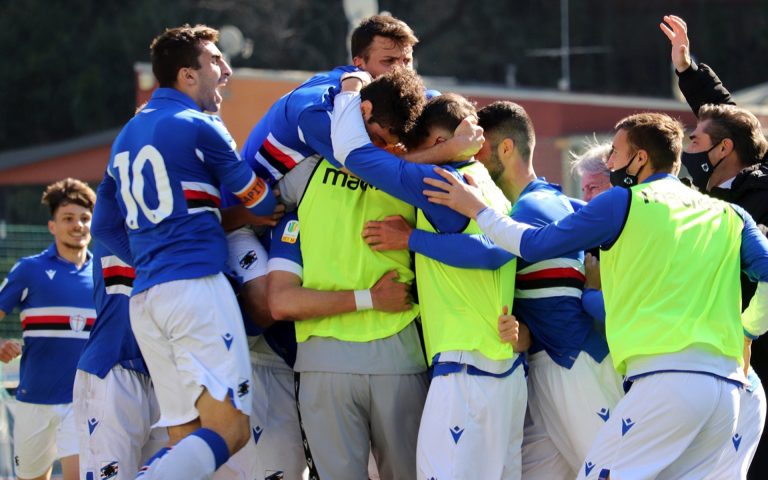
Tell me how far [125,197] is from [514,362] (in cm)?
200

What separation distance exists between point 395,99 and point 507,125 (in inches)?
22.7

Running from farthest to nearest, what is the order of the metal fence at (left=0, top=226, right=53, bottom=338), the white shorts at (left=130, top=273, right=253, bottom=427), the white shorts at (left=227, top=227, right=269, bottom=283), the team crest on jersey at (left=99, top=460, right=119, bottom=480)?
the metal fence at (left=0, top=226, right=53, bottom=338) → the team crest on jersey at (left=99, top=460, right=119, bottom=480) → the white shorts at (left=227, top=227, right=269, bottom=283) → the white shorts at (left=130, top=273, right=253, bottom=427)

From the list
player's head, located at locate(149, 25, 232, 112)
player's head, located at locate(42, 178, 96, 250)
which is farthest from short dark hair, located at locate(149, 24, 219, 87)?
player's head, located at locate(42, 178, 96, 250)

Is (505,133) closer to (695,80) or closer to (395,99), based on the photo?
(395,99)

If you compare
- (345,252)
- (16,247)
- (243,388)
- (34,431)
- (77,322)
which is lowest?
(16,247)

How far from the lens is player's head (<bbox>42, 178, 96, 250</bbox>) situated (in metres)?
8.76

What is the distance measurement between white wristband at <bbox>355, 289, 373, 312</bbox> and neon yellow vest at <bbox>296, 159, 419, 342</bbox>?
6 centimetres

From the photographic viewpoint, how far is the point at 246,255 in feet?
19.6

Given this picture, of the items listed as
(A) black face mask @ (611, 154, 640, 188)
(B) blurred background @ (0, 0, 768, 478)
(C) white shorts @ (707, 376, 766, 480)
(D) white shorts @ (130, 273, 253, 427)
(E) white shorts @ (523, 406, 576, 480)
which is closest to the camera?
(C) white shorts @ (707, 376, 766, 480)

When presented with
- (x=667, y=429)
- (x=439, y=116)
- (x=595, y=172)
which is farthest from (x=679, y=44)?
→ (x=667, y=429)

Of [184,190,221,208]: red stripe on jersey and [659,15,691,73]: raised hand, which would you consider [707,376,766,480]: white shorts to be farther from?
[184,190,221,208]: red stripe on jersey

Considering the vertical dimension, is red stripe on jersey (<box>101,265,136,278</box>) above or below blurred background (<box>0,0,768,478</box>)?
above

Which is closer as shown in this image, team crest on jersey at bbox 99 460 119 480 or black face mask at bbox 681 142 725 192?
black face mask at bbox 681 142 725 192

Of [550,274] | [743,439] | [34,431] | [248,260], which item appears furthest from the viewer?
[34,431]
